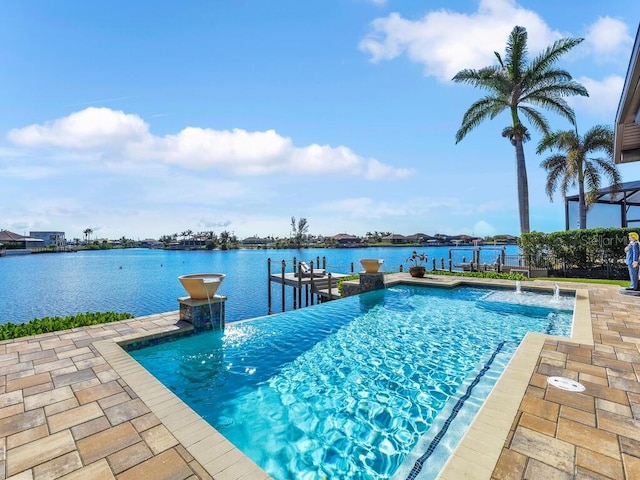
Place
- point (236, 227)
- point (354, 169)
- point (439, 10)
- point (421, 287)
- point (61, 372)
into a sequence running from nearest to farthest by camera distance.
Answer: point (61, 372), point (439, 10), point (421, 287), point (354, 169), point (236, 227)

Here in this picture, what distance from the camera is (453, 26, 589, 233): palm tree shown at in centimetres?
1688

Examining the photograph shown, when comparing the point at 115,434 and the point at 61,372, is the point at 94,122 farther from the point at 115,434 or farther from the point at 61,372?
the point at 115,434

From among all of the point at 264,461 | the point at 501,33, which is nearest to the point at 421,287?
the point at 264,461

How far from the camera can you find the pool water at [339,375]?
3.13 m

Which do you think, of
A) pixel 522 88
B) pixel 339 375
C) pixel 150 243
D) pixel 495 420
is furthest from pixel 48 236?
pixel 495 420

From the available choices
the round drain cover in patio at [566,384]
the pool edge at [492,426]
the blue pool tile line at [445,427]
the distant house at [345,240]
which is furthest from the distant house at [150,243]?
the round drain cover in patio at [566,384]

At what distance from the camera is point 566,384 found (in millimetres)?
3514

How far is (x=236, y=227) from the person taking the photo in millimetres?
114812

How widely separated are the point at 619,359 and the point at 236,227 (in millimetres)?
116173

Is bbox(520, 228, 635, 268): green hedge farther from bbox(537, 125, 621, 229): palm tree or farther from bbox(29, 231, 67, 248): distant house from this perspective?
bbox(29, 231, 67, 248): distant house

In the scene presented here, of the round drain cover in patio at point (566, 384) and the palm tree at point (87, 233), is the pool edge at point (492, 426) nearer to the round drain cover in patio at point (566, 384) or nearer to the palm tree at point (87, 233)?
the round drain cover in patio at point (566, 384)

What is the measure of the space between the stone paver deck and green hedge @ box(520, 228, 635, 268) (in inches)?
507

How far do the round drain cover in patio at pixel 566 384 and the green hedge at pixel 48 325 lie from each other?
8.03 m

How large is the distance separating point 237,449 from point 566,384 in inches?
143
